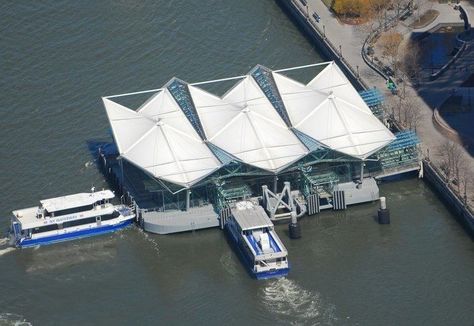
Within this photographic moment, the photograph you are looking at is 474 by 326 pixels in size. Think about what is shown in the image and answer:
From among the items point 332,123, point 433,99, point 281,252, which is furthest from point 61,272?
point 433,99

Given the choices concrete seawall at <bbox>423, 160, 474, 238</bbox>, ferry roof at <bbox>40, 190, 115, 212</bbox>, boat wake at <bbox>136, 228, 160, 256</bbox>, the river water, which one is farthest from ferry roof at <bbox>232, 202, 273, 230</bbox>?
concrete seawall at <bbox>423, 160, 474, 238</bbox>

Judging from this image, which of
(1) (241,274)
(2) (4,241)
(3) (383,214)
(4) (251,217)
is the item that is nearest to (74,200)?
(2) (4,241)

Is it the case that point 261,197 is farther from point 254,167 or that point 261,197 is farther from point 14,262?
point 14,262

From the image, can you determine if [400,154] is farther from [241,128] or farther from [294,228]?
[241,128]

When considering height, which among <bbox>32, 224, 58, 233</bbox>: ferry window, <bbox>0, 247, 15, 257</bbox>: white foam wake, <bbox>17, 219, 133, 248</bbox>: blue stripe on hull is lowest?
<bbox>0, 247, 15, 257</bbox>: white foam wake

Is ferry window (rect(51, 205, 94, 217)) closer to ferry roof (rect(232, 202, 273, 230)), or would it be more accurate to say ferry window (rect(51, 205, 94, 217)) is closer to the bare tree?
ferry roof (rect(232, 202, 273, 230))
